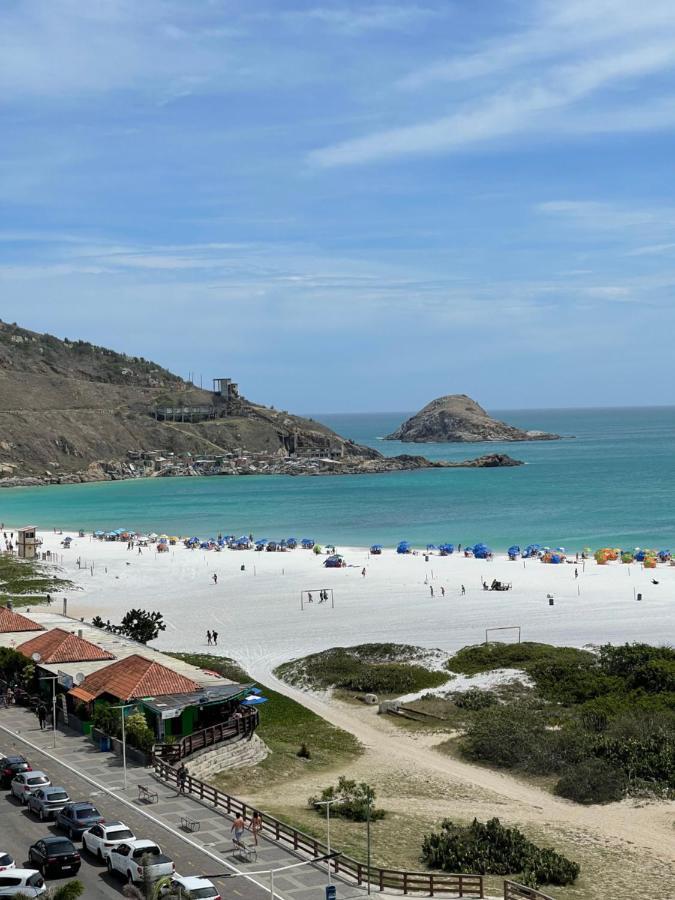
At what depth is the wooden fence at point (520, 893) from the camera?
1727 cm

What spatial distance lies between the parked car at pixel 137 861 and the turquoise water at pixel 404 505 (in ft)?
198

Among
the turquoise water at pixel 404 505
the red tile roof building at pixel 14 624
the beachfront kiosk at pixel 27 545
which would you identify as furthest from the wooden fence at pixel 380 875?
the turquoise water at pixel 404 505

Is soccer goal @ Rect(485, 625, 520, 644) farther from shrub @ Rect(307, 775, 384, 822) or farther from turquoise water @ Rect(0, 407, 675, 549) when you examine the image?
turquoise water @ Rect(0, 407, 675, 549)

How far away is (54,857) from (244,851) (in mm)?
3325

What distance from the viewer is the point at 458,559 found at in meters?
68.0

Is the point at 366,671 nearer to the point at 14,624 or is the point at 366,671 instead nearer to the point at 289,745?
the point at 289,745

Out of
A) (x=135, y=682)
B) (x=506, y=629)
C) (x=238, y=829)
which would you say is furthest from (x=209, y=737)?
(x=506, y=629)

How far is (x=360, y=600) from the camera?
174 feet

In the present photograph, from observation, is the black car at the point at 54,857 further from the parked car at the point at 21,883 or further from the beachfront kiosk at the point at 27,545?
the beachfront kiosk at the point at 27,545

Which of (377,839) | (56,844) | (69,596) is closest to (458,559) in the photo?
(69,596)

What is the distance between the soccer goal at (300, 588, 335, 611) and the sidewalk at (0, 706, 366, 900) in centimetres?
2328

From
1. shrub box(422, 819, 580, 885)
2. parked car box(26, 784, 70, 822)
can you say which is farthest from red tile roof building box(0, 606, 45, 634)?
shrub box(422, 819, 580, 885)

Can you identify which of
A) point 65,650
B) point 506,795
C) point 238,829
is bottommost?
point 506,795

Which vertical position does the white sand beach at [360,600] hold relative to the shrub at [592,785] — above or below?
above
